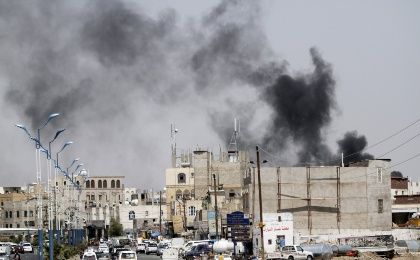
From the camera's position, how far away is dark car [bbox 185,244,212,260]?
80.1m

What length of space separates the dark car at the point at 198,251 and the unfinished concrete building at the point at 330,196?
20.0 meters

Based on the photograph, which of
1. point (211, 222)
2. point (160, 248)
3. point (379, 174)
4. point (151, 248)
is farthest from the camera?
point (211, 222)

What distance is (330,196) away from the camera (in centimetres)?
10312

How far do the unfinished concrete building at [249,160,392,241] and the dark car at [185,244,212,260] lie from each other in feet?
65.5

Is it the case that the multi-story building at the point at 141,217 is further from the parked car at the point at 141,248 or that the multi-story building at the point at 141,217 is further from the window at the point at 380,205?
the window at the point at 380,205

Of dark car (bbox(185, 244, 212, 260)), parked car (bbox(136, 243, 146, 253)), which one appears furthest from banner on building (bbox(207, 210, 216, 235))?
dark car (bbox(185, 244, 212, 260))

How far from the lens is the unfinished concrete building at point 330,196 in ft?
336

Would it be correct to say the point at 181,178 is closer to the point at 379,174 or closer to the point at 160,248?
the point at 160,248

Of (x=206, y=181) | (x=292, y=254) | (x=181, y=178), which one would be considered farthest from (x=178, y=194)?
(x=292, y=254)

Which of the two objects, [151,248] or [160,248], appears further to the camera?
[151,248]

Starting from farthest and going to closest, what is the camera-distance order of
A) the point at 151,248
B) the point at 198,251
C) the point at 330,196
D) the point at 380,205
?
the point at 151,248, the point at 380,205, the point at 330,196, the point at 198,251

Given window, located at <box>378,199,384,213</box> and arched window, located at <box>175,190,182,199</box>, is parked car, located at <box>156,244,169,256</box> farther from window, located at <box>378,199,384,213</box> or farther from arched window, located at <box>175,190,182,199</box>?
arched window, located at <box>175,190,182,199</box>

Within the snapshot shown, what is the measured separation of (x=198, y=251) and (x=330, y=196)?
26.1 meters

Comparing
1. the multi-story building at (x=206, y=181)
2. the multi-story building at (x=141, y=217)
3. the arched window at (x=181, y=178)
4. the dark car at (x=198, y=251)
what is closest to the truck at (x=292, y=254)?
the dark car at (x=198, y=251)
